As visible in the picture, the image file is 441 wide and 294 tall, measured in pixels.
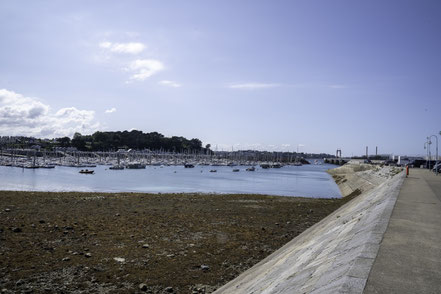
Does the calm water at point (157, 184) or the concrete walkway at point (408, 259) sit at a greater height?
the concrete walkway at point (408, 259)

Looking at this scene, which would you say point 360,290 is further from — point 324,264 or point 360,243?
point 360,243

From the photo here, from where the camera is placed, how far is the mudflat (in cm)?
982

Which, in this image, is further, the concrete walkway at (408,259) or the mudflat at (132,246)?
the mudflat at (132,246)

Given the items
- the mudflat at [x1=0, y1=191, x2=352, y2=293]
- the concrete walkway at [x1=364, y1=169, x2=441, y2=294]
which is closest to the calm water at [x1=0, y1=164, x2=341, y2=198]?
the mudflat at [x1=0, y1=191, x2=352, y2=293]

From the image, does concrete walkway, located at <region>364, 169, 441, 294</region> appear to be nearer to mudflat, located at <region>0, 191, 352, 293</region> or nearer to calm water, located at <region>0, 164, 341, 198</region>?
mudflat, located at <region>0, 191, 352, 293</region>

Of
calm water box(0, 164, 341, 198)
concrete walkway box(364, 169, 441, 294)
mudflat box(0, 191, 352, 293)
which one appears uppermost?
concrete walkway box(364, 169, 441, 294)

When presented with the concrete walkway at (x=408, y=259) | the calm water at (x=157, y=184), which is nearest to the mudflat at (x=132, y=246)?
the concrete walkway at (x=408, y=259)

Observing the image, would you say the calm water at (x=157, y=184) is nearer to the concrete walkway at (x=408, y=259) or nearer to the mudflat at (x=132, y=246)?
the mudflat at (x=132, y=246)

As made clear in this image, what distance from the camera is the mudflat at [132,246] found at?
9.82m

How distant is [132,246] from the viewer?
531 inches

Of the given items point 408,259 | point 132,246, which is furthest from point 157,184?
point 408,259

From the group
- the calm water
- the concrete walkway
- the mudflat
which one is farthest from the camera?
the calm water

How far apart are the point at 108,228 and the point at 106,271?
6637 millimetres

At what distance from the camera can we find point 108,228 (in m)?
16.8
